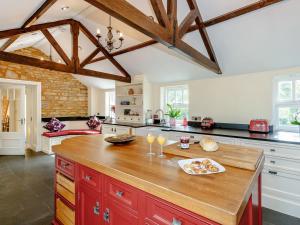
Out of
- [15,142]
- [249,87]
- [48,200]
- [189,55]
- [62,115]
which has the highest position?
[189,55]

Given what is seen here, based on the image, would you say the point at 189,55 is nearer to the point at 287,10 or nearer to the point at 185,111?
the point at 287,10

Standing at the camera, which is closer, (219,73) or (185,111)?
(219,73)

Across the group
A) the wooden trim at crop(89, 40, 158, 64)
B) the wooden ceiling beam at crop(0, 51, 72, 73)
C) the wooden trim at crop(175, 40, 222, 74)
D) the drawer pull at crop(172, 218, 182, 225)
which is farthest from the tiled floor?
the wooden trim at crop(89, 40, 158, 64)

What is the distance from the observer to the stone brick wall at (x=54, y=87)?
5.24 metres

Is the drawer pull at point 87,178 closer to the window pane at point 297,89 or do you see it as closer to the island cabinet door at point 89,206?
the island cabinet door at point 89,206

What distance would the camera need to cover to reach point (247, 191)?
99cm

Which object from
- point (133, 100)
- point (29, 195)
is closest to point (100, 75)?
point (133, 100)

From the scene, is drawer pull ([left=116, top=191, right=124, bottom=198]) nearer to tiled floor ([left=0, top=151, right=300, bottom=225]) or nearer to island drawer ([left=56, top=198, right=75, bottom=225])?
island drawer ([left=56, top=198, right=75, bottom=225])

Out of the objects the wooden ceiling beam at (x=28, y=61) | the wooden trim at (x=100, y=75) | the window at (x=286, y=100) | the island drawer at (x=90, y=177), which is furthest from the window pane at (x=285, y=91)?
the wooden ceiling beam at (x=28, y=61)

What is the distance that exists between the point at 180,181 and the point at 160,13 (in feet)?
5.48

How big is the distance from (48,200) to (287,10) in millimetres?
4203

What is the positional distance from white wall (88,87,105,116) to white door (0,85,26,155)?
219 centimetres

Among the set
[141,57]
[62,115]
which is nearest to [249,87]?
[141,57]

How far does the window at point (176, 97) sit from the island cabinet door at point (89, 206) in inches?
131
